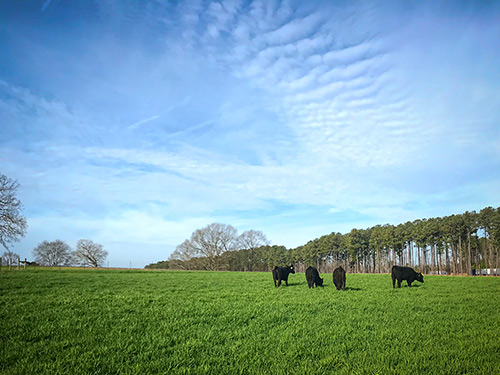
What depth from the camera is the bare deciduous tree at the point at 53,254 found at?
119 m

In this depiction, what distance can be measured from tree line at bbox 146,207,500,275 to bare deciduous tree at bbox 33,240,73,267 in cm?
5058

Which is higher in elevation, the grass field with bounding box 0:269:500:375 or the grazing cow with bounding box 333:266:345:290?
the grazing cow with bounding box 333:266:345:290

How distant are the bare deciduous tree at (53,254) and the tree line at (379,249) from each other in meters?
50.6

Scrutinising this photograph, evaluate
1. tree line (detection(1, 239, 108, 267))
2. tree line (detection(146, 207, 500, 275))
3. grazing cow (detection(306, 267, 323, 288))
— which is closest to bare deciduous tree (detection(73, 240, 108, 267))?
tree line (detection(1, 239, 108, 267))

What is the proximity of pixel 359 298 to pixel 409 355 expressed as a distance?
324 inches

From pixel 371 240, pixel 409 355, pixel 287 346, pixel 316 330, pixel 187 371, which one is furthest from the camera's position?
pixel 371 240

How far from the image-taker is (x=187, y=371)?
5.66m

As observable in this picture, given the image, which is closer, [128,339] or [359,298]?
[128,339]

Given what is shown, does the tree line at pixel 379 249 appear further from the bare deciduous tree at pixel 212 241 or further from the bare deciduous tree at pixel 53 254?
the bare deciduous tree at pixel 53 254

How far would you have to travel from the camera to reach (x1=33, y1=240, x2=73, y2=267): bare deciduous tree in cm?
11944

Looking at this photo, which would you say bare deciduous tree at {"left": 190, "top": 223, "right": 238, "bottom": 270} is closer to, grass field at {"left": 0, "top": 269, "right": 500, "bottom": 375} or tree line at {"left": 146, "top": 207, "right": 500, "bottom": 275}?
tree line at {"left": 146, "top": 207, "right": 500, "bottom": 275}

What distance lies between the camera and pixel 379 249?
94.6 m

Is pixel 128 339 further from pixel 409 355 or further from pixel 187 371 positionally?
pixel 409 355

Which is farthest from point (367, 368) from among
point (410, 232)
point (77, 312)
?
point (410, 232)
